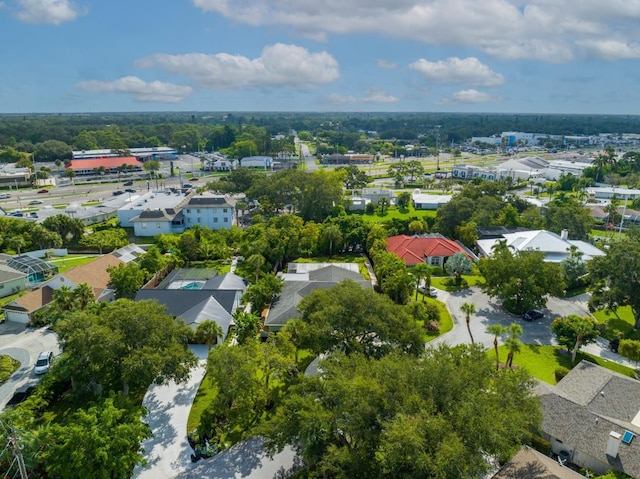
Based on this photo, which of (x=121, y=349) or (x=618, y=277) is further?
(x=618, y=277)

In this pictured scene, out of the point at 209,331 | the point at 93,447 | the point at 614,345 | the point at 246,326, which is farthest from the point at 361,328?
the point at 614,345

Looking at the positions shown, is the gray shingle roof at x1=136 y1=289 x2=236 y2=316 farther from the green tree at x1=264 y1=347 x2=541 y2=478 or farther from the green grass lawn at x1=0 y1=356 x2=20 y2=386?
the green tree at x1=264 y1=347 x2=541 y2=478

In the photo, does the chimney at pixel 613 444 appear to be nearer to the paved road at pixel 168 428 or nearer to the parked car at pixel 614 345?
Answer: the parked car at pixel 614 345

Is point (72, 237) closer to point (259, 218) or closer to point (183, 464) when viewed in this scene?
point (259, 218)

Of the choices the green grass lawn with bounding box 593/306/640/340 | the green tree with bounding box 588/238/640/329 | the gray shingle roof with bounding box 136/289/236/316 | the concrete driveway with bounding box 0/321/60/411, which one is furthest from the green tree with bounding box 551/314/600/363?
the concrete driveway with bounding box 0/321/60/411

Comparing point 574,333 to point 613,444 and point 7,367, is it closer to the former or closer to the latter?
point 613,444

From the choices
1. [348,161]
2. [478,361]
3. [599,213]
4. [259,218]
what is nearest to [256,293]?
[478,361]

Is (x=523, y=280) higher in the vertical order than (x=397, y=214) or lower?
higher
